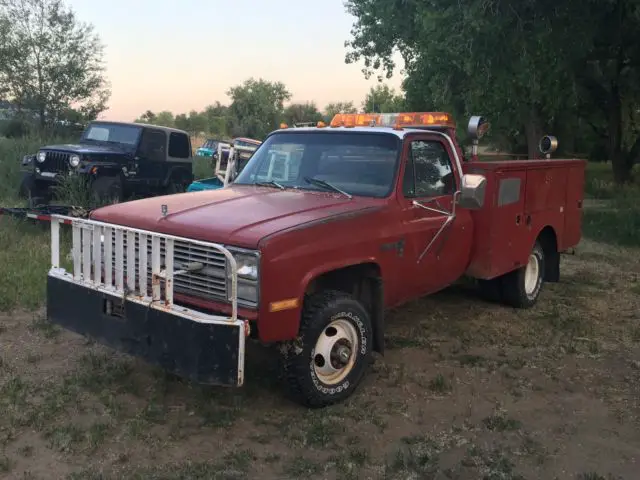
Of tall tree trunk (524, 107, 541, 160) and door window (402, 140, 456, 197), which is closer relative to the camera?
door window (402, 140, 456, 197)

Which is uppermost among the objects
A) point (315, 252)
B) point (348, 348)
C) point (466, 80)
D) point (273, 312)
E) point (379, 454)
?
point (466, 80)

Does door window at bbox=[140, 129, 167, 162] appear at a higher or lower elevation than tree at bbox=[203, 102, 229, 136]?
lower

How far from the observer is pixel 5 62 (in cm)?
2236

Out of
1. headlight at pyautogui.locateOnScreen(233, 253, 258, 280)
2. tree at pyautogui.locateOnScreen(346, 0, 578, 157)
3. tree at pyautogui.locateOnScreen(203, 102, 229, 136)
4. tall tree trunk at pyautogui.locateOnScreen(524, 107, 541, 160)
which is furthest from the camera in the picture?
tree at pyautogui.locateOnScreen(203, 102, 229, 136)

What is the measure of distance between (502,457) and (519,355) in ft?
6.48

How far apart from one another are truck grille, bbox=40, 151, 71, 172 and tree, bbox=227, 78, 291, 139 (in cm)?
4644

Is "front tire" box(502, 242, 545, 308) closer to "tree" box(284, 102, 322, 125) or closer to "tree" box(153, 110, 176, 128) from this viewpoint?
"tree" box(284, 102, 322, 125)

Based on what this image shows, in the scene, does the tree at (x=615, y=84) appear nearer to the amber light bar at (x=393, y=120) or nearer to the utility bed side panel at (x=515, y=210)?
the utility bed side panel at (x=515, y=210)

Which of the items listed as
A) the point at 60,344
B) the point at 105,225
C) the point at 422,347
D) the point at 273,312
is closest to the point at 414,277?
the point at 422,347

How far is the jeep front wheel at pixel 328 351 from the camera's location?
13.8ft

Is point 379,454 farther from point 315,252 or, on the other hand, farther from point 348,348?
point 315,252

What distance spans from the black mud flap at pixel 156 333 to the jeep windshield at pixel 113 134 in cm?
800

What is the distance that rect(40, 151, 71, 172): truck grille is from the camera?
11.2 m

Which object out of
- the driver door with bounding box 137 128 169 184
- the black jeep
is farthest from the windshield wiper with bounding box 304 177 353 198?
the driver door with bounding box 137 128 169 184
